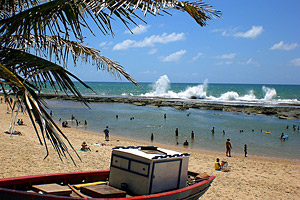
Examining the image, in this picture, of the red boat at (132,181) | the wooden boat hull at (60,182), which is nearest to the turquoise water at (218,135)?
the wooden boat hull at (60,182)

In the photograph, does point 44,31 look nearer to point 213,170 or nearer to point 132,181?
point 132,181

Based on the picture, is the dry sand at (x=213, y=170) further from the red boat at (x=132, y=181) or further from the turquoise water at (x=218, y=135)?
the turquoise water at (x=218, y=135)

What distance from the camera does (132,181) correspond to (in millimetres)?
7277

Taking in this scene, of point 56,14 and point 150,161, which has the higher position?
point 56,14

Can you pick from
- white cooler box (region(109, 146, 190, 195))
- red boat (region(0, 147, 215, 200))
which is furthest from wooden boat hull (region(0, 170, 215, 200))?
white cooler box (region(109, 146, 190, 195))

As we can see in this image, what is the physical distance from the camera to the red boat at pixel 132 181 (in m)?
6.88

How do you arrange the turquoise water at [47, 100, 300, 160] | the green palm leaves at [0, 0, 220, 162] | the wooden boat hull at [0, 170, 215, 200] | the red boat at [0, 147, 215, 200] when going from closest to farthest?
the green palm leaves at [0, 0, 220, 162], the wooden boat hull at [0, 170, 215, 200], the red boat at [0, 147, 215, 200], the turquoise water at [47, 100, 300, 160]

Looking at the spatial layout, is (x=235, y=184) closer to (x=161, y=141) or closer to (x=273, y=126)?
(x=161, y=141)

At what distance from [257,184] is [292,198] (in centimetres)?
190

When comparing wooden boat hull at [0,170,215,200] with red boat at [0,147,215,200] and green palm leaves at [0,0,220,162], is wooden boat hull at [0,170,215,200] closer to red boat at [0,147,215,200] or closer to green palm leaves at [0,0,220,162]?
red boat at [0,147,215,200]

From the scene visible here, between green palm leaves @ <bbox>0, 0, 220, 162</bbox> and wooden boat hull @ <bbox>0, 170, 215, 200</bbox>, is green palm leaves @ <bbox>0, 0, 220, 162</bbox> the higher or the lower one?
the higher one

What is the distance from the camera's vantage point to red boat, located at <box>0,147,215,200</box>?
688 centimetres

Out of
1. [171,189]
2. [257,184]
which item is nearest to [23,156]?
[171,189]

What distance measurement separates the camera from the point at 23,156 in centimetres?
1449
